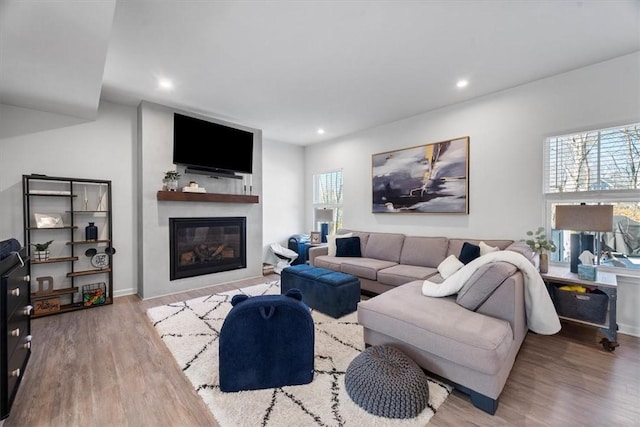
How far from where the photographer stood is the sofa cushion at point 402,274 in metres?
3.22

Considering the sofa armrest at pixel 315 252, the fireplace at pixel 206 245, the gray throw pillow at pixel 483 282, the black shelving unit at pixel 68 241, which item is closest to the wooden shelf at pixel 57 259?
the black shelving unit at pixel 68 241

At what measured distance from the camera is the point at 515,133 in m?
3.28

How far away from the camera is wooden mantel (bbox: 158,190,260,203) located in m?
3.70

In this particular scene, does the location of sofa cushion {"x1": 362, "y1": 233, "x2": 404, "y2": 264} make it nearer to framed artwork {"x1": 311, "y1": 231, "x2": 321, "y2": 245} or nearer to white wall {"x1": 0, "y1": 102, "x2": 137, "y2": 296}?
framed artwork {"x1": 311, "y1": 231, "x2": 321, "y2": 245}

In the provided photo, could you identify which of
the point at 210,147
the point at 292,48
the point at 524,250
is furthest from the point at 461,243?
the point at 210,147

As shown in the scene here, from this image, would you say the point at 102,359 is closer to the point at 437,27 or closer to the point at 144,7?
the point at 144,7

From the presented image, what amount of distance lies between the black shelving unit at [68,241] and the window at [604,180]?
5.44 m

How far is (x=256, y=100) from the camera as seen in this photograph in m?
3.64

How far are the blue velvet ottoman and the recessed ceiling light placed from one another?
2.71 metres

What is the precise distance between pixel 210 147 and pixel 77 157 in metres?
1.62

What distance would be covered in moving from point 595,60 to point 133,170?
567 centimetres

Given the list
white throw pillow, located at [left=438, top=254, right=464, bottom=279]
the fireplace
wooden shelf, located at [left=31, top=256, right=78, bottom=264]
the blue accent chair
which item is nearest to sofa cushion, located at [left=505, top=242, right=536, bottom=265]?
white throw pillow, located at [left=438, top=254, right=464, bottom=279]

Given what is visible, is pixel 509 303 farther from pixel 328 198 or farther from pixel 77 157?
pixel 77 157

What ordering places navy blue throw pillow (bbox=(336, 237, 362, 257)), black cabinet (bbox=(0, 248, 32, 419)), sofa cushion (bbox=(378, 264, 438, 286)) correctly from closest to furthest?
black cabinet (bbox=(0, 248, 32, 419)) → sofa cushion (bbox=(378, 264, 438, 286)) → navy blue throw pillow (bbox=(336, 237, 362, 257))
